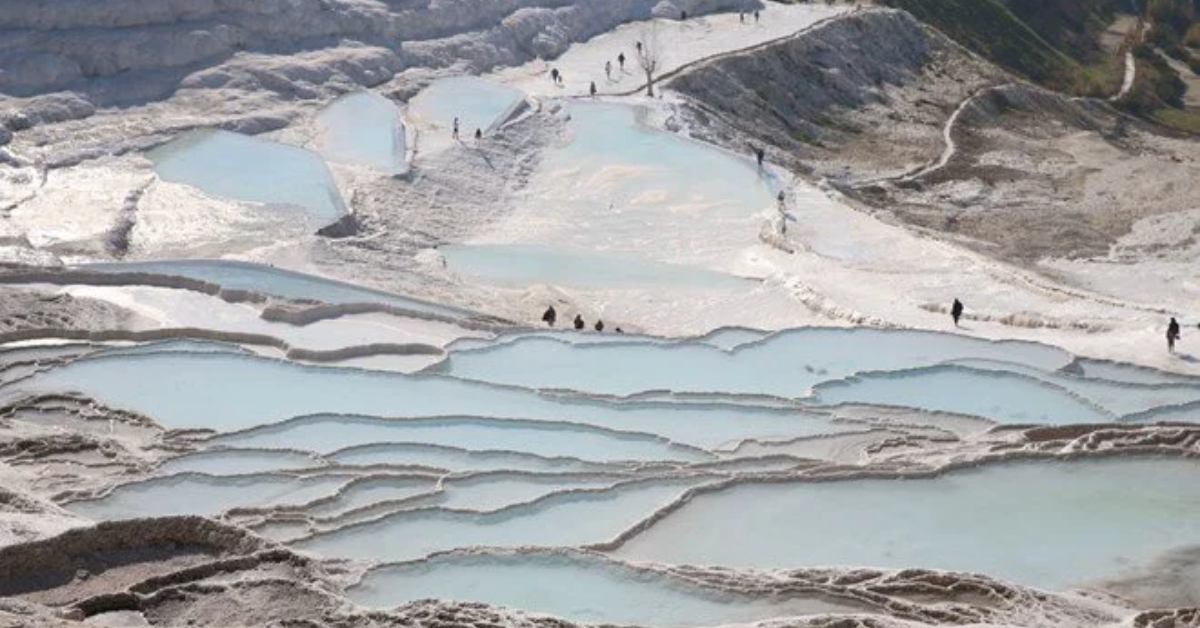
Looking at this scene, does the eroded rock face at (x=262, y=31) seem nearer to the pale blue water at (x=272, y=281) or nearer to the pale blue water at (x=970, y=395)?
the pale blue water at (x=272, y=281)

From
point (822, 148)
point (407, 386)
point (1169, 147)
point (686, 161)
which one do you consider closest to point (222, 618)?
point (407, 386)

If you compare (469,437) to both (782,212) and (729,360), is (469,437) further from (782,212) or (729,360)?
(782,212)

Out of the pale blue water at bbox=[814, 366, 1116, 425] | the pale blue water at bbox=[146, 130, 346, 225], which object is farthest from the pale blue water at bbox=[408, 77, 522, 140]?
the pale blue water at bbox=[814, 366, 1116, 425]

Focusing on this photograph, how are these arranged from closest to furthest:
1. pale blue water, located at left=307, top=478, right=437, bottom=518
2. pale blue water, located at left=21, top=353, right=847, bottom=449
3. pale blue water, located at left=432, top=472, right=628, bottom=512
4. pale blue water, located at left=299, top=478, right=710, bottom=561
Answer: pale blue water, located at left=299, top=478, right=710, bottom=561, pale blue water, located at left=307, top=478, right=437, bottom=518, pale blue water, located at left=432, top=472, right=628, bottom=512, pale blue water, located at left=21, top=353, right=847, bottom=449

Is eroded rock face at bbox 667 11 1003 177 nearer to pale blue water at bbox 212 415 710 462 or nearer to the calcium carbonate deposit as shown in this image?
the calcium carbonate deposit

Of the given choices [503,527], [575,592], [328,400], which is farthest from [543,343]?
[575,592]

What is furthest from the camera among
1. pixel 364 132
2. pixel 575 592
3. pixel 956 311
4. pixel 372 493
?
pixel 364 132

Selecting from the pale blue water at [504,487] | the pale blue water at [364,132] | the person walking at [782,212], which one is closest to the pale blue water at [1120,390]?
the pale blue water at [504,487]
